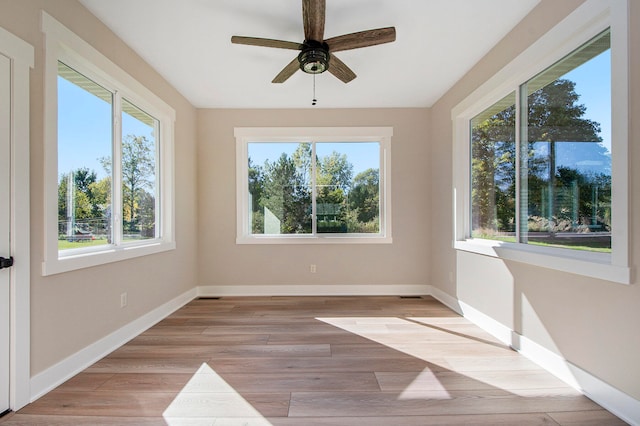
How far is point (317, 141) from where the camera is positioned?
434cm

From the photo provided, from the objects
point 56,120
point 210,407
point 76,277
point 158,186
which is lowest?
point 210,407

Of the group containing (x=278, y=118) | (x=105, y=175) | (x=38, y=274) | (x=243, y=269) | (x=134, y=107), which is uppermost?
(x=278, y=118)

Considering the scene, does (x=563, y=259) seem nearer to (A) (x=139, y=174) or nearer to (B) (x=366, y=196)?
(B) (x=366, y=196)

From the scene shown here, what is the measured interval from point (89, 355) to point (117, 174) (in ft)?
5.03

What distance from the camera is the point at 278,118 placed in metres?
4.26

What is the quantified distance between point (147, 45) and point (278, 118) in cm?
183

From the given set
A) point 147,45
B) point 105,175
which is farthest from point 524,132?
point 105,175

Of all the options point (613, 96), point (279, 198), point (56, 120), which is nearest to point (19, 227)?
point (56, 120)

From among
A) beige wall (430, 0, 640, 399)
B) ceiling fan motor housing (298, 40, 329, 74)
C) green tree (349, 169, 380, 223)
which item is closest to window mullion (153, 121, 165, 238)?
ceiling fan motor housing (298, 40, 329, 74)

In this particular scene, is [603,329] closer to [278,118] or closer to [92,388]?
[92,388]

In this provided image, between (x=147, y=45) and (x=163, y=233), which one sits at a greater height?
(x=147, y=45)

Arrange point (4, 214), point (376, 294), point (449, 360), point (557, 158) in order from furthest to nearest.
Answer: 1. point (376, 294)
2. point (449, 360)
3. point (557, 158)
4. point (4, 214)

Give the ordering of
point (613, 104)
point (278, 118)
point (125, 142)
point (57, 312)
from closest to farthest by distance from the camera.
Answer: point (613, 104), point (57, 312), point (125, 142), point (278, 118)

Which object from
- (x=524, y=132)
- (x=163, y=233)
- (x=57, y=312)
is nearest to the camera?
(x=57, y=312)
